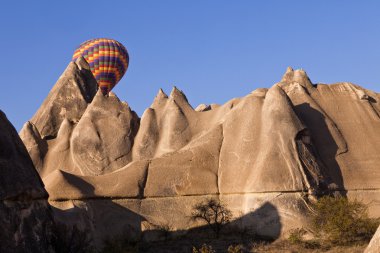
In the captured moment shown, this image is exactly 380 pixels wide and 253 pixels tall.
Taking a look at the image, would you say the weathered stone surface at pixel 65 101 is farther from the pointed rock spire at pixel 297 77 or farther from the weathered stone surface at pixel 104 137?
the pointed rock spire at pixel 297 77

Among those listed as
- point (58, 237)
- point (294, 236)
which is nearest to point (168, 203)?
point (294, 236)

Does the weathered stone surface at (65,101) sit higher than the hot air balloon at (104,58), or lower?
lower

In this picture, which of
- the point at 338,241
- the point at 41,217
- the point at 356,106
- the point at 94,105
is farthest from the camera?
the point at 94,105

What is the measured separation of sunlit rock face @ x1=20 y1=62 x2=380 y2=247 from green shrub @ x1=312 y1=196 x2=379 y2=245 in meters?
0.56

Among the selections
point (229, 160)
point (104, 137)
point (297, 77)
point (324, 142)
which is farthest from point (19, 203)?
point (297, 77)

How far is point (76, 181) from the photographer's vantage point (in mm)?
17531

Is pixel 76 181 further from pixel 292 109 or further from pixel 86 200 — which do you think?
pixel 292 109

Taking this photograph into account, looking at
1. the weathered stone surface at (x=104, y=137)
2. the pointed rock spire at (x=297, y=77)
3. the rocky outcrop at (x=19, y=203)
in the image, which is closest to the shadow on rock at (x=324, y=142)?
the pointed rock spire at (x=297, y=77)

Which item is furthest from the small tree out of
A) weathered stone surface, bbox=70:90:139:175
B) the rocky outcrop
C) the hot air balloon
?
the hot air balloon

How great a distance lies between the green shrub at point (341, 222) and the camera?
15.9m

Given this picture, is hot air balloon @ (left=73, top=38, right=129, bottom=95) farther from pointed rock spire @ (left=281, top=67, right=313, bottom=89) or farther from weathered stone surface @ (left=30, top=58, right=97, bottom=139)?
pointed rock spire @ (left=281, top=67, right=313, bottom=89)

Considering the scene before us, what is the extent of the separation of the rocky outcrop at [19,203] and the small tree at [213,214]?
24.3ft

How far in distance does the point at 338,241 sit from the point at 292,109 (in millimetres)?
4761

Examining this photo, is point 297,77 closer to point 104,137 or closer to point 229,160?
point 229,160
